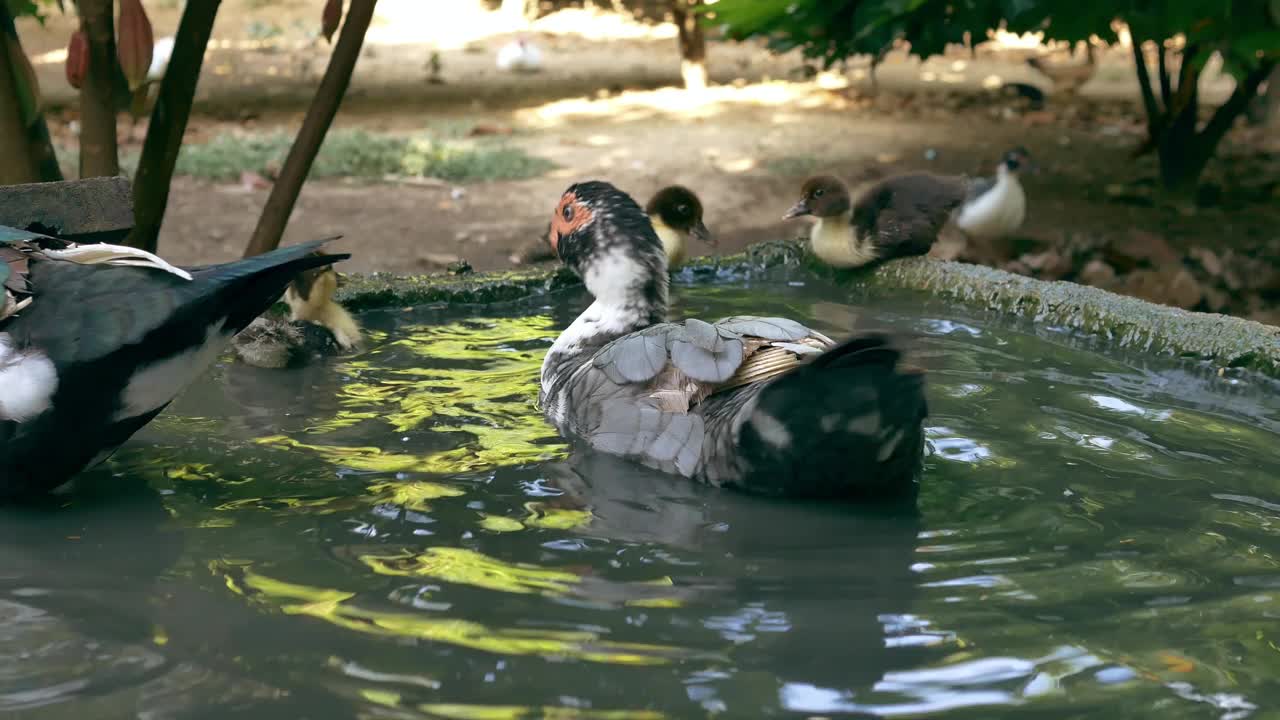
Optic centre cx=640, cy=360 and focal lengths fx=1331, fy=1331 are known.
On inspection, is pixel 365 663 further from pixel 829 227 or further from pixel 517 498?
pixel 829 227

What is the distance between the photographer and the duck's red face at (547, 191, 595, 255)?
14.6ft

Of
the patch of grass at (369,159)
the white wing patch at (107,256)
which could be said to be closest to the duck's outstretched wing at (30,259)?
A: the white wing patch at (107,256)

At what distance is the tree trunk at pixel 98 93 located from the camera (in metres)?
4.59

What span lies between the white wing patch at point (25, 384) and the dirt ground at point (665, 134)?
441 cm

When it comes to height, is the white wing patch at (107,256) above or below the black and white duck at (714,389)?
above

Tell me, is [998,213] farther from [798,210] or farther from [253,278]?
[253,278]

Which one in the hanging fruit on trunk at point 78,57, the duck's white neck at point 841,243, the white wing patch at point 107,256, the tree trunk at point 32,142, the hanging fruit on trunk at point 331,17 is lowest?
the duck's white neck at point 841,243

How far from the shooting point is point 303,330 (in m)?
4.62

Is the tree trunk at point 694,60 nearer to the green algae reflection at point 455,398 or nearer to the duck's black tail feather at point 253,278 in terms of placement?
the green algae reflection at point 455,398

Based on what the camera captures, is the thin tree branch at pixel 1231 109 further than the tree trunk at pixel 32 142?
Yes

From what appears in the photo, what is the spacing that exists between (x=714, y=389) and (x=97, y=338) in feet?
4.95

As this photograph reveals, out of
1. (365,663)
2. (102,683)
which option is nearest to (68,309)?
(102,683)

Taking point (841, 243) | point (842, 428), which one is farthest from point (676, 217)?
point (842, 428)

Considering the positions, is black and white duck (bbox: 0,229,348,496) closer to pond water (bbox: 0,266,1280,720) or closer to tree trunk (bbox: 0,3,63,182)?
pond water (bbox: 0,266,1280,720)
